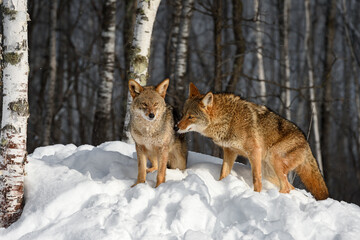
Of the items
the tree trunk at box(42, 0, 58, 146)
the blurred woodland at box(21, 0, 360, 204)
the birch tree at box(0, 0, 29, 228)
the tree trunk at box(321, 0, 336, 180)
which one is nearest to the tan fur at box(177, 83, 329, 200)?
the birch tree at box(0, 0, 29, 228)

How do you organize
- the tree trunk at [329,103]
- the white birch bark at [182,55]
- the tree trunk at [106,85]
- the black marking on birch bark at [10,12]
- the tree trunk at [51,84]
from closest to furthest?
the black marking on birch bark at [10,12] → the tree trunk at [106,85] → the white birch bark at [182,55] → the tree trunk at [51,84] → the tree trunk at [329,103]

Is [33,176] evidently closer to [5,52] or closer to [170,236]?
[5,52]

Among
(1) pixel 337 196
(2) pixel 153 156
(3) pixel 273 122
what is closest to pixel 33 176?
(2) pixel 153 156

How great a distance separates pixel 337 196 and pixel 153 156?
1212 centimetres

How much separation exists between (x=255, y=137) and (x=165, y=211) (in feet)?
5.85

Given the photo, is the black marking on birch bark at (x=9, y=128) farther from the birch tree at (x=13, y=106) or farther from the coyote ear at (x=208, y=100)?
the coyote ear at (x=208, y=100)

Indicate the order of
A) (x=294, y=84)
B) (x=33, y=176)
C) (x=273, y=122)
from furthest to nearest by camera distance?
(x=294, y=84), (x=273, y=122), (x=33, y=176)

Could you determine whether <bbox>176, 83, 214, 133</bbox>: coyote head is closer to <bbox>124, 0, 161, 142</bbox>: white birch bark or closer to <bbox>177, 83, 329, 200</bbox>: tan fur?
<bbox>177, 83, 329, 200</bbox>: tan fur

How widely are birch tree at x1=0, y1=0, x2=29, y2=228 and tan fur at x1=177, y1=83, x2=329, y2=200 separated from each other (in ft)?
6.96

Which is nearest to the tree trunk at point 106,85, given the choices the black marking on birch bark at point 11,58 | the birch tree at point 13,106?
the birch tree at point 13,106

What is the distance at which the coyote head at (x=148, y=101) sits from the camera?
15.4 feet

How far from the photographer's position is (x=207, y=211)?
4133mm

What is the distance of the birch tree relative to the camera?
4168 millimetres

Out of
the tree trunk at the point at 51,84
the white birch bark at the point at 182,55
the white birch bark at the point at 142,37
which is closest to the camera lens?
the white birch bark at the point at 142,37
